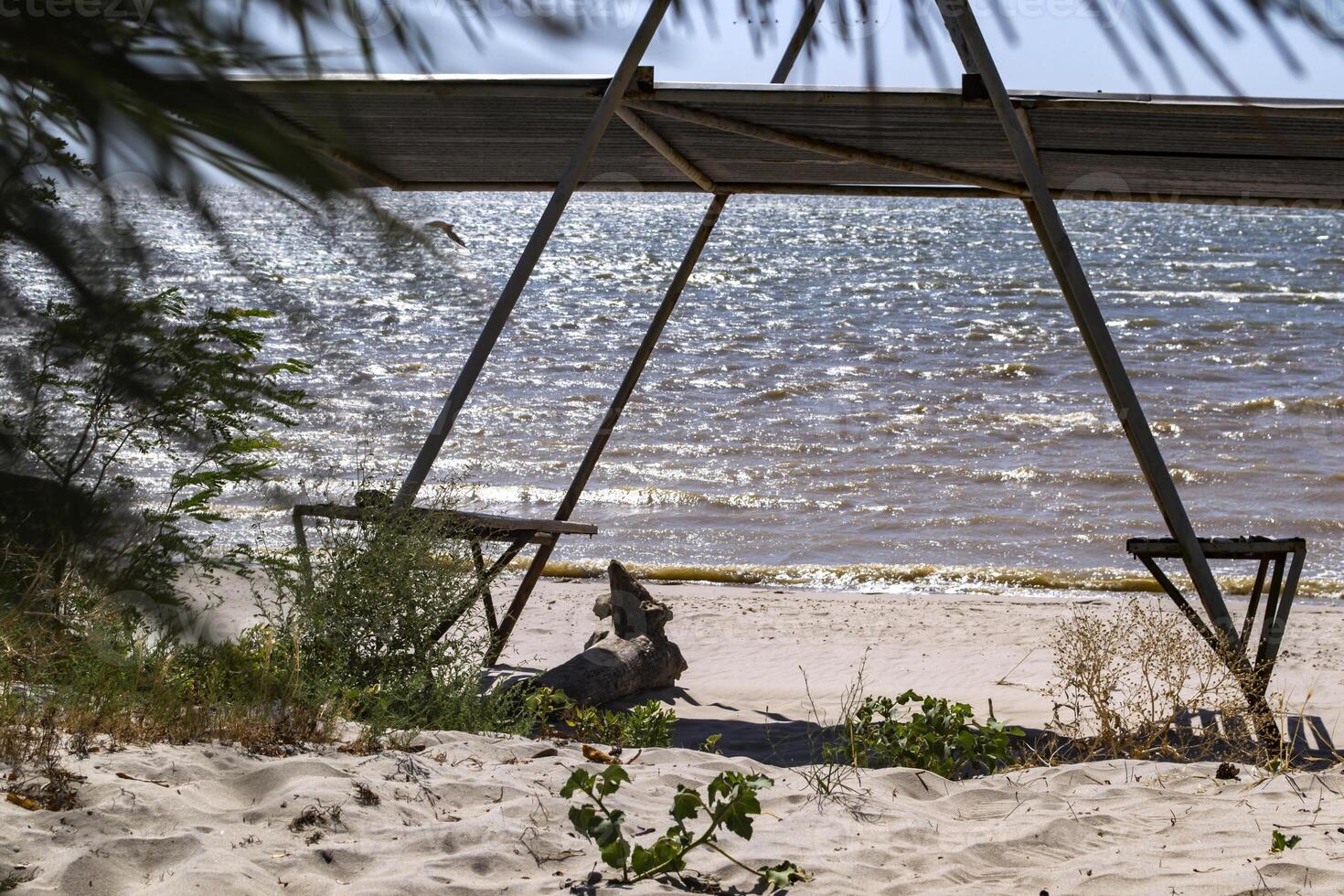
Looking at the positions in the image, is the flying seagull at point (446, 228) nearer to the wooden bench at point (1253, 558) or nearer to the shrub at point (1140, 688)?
the shrub at point (1140, 688)

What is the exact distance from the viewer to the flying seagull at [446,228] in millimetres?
853

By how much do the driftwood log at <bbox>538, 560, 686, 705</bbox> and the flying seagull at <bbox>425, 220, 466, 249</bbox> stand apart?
15.0 ft

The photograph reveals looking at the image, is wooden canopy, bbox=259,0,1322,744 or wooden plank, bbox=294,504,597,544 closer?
wooden canopy, bbox=259,0,1322,744

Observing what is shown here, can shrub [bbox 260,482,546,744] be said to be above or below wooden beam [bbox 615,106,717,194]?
below

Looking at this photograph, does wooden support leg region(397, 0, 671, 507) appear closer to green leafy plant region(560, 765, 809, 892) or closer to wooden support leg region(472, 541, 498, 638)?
wooden support leg region(472, 541, 498, 638)

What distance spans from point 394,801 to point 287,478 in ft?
7.80

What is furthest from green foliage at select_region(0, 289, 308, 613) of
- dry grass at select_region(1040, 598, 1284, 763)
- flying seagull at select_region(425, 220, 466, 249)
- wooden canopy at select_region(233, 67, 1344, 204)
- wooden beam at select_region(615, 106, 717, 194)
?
wooden beam at select_region(615, 106, 717, 194)

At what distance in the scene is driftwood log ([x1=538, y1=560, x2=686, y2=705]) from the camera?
18.5 ft

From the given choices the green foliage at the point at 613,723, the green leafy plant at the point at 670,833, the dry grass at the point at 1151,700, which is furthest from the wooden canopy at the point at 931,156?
the green leafy plant at the point at 670,833

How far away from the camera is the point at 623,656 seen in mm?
5895

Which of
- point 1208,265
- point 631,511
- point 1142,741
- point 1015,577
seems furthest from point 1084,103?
point 1208,265

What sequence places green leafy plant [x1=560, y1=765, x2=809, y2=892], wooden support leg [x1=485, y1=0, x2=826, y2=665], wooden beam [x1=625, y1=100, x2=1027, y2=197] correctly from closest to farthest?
green leafy plant [x1=560, y1=765, x2=809, y2=892], wooden beam [x1=625, y1=100, x2=1027, y2=197], wooden support leg [x1=485, y1=0, x2=826, y2=665]

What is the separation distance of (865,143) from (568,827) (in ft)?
11.3

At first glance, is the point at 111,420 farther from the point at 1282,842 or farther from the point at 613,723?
the point at 613,723
